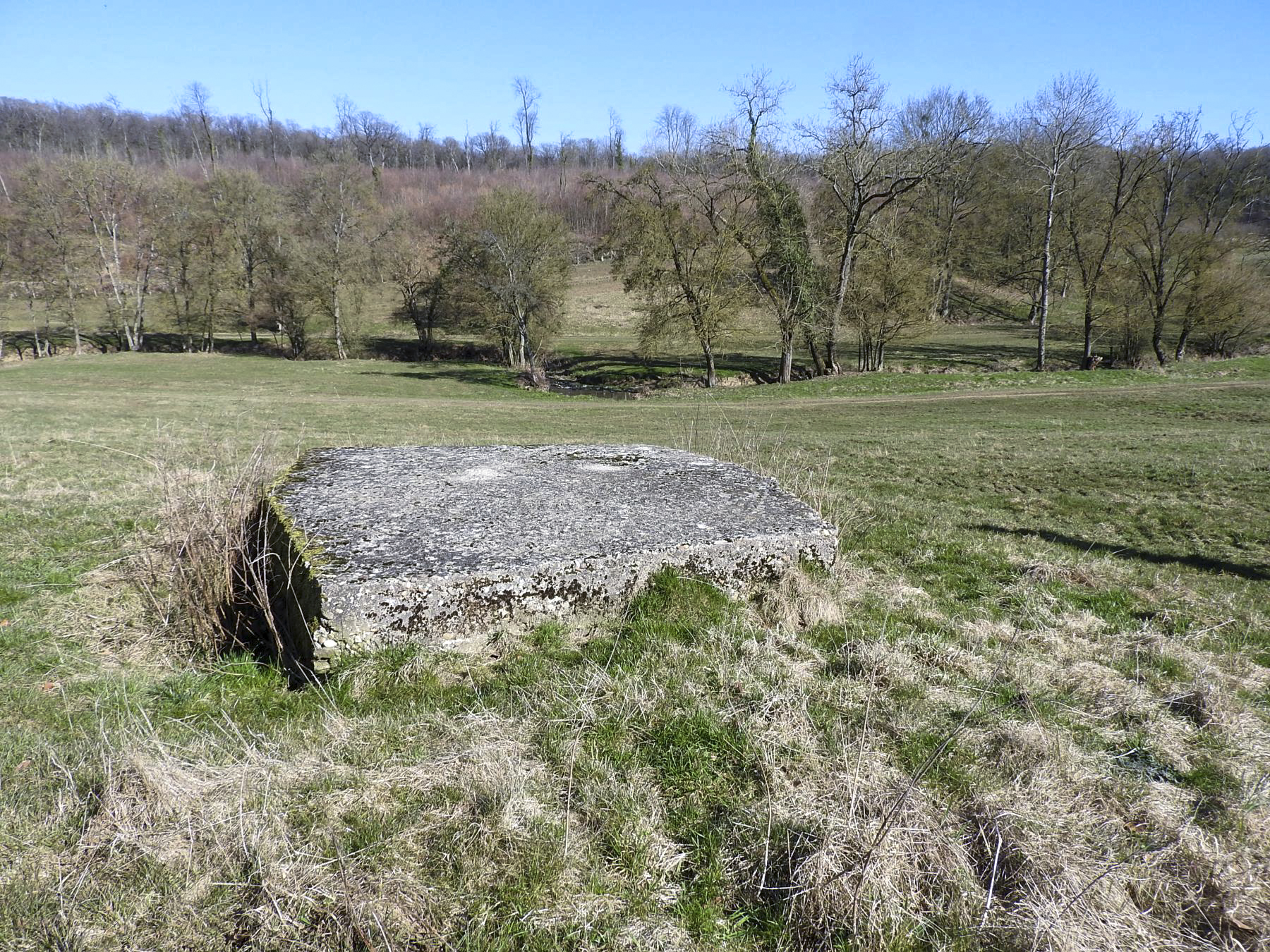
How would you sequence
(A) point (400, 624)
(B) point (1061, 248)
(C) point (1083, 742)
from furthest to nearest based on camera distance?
(B) point (1061, 248)
(A) point (400, 624)
(C) point (1083, 742)

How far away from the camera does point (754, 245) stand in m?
35.8

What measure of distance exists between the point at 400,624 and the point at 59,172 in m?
60.2

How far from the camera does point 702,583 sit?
482 cm

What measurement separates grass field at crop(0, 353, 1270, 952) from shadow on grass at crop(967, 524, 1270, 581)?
0.51 meters

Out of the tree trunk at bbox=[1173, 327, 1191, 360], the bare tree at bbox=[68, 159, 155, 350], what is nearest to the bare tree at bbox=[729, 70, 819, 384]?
the tree trunk at bbox=[1173, 327, 1191, 360]

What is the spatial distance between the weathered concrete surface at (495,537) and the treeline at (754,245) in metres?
29.7

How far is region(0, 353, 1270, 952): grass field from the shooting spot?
2.30m

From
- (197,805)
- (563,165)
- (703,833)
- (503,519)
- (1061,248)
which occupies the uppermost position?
(563,165)

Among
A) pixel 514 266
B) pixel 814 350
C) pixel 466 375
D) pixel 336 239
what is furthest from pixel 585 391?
pixel 336 239

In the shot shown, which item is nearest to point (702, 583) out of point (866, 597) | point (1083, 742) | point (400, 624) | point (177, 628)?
point (866, 597)

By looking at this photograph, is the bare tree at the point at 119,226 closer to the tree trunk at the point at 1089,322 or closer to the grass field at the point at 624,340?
the grass field at the point at 624,340

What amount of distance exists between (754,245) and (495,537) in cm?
3398

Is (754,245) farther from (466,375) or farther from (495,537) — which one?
(495,537)

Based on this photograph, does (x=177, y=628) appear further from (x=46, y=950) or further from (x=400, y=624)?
(x=46, y=950)
